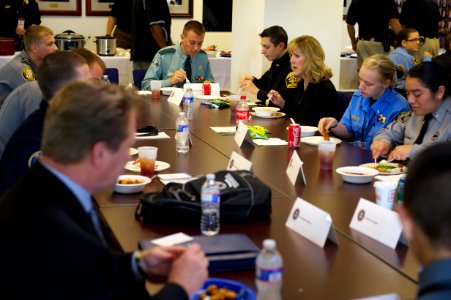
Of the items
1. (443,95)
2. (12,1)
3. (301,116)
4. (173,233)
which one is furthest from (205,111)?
(12,1)

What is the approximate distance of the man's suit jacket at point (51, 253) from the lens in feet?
4.86

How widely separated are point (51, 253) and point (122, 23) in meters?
7.62

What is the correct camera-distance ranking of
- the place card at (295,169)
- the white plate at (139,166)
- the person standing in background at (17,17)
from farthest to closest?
the person standing in background at (17,17)
the white plate at (139,166)
the place card at (295,169)

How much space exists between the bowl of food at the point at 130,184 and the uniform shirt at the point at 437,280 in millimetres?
1648

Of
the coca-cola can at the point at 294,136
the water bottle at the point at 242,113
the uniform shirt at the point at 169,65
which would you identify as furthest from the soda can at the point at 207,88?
the coca-cola can at the point at 294,136

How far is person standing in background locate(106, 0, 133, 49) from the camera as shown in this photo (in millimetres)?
8797

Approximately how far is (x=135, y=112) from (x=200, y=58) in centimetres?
478

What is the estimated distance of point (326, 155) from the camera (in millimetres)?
3299

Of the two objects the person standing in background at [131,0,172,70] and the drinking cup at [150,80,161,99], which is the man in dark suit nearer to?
the drinking cup at [150,80,161,99]

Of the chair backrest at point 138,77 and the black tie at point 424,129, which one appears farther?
the chair backrest at point 138,77

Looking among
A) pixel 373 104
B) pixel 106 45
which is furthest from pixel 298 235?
pixel 106 45

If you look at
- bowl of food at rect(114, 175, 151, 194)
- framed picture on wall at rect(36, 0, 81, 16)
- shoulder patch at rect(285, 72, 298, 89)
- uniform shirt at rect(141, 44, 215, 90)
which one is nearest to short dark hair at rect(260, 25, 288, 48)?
shoulder patch at rect(285, 72, 298, 89)

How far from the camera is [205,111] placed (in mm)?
5137

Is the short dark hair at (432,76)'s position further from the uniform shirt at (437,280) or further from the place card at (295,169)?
the uniform shirt at (437,280)
